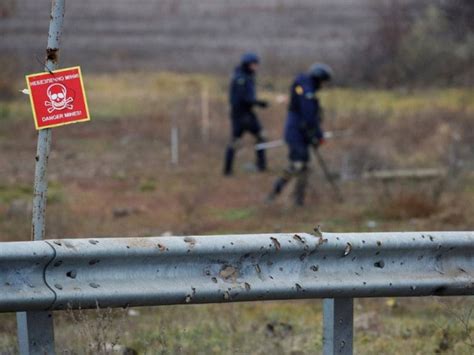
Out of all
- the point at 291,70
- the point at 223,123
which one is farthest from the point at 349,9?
the point at 223,123

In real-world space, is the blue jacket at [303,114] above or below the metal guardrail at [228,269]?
below

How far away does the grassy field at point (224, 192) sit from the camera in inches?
253

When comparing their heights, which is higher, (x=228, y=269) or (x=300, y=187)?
(x=228, y=269)

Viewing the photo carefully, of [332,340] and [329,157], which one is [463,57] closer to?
[329,157]

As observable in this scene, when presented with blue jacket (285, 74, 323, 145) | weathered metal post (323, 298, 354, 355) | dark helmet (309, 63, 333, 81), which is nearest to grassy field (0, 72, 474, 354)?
weathered metal post (323, 298, 354, 355)

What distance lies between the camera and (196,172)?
15.8 m

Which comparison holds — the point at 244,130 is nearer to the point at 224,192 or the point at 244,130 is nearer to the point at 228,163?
the point at 228,163

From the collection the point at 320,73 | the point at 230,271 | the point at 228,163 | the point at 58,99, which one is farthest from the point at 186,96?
the point at 230,271

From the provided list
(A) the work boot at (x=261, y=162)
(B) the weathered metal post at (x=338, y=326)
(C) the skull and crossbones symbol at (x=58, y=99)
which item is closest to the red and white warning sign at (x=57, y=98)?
(C) the skull and crossbones symbol at (x=58, y=99)

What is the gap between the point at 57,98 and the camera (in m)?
5.06

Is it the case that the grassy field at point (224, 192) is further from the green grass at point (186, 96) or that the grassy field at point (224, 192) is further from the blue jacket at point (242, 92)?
the blue jacket at point (242, 92)

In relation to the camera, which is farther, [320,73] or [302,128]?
[302,128]

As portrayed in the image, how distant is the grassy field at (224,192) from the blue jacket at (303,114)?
82 cm

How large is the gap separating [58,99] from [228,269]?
1.14m
